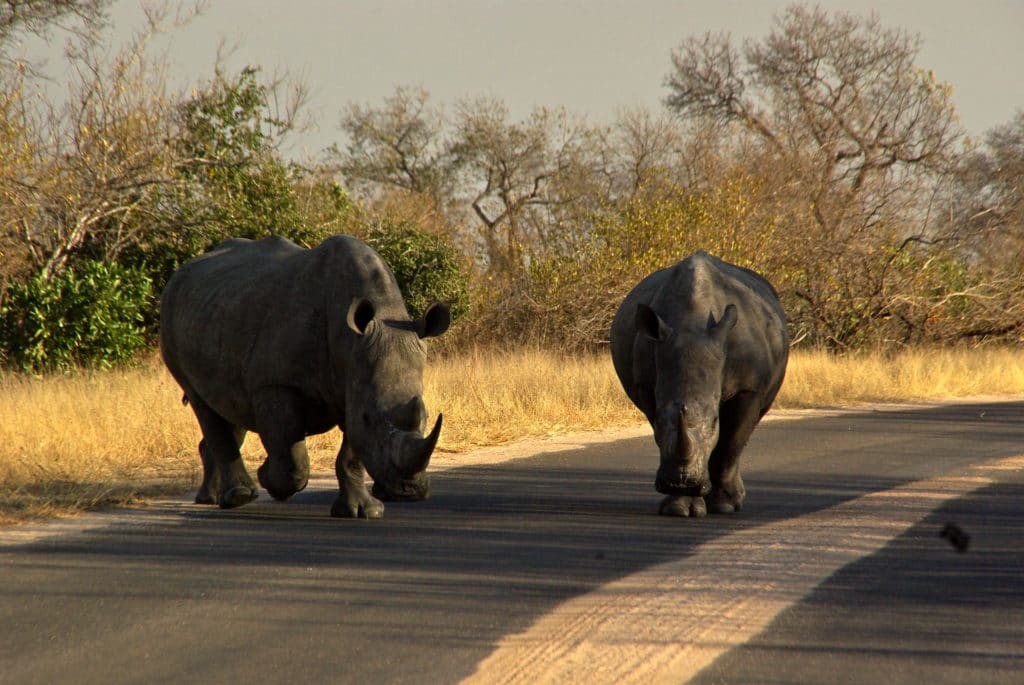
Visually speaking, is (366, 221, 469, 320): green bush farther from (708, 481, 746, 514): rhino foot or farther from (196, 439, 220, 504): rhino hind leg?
(708, 481, 746, 514): rhino foot

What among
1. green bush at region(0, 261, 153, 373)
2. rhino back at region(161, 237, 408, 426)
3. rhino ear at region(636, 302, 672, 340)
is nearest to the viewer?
rhino back at region(161, 237, 408, 426)

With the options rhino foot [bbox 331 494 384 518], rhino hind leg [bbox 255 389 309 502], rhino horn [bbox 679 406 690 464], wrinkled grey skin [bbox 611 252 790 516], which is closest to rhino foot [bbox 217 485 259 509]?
rhino hind leg [bbox 255 389 309 502]

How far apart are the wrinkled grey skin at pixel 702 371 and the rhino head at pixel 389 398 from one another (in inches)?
54.3

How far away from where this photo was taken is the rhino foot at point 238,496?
8484mm

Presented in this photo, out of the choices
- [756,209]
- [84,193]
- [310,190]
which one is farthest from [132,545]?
[756,209]

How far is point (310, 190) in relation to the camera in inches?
934

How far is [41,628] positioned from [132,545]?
1906 mm

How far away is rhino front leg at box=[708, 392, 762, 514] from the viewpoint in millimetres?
8656

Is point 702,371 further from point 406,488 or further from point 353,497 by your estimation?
point 353,497

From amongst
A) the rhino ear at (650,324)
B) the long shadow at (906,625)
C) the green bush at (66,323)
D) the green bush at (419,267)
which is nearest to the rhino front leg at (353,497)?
the rhino ear at (650,324)

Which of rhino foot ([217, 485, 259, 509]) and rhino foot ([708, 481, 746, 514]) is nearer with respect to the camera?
rhino foot ([217, 485, 259, 509])

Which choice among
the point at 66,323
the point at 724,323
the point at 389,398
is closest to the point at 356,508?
the point at 389,398

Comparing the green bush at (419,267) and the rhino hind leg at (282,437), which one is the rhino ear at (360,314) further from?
the green bush at (419,267)

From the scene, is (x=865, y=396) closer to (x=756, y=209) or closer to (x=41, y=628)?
(x=756, y=209)
